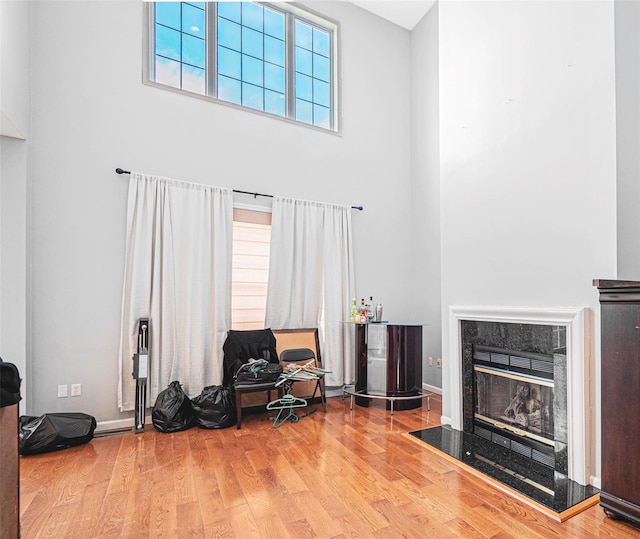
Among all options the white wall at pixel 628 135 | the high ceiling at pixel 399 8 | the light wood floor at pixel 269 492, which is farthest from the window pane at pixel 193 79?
the white wall at pixel 628 135

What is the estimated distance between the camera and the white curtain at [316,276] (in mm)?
4074

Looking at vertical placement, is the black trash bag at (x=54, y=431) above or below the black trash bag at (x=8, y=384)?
below

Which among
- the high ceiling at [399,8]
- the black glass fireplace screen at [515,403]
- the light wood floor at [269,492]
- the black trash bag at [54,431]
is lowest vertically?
the light wood floor at [269,492]

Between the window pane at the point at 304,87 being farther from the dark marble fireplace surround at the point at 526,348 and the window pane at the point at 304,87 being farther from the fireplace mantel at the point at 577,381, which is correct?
the fireplace mantel at the point at 577,381

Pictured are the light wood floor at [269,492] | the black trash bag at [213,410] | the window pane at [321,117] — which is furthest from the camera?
the window pane at [321,117]

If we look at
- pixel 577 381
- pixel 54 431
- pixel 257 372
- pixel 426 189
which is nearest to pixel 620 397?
pixel 577 381

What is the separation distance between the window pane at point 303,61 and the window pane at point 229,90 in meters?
0.88

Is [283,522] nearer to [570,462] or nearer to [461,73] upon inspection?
[570,462]

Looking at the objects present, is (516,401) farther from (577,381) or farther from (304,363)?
(304,363)

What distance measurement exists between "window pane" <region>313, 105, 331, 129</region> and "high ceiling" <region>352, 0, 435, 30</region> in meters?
1.47

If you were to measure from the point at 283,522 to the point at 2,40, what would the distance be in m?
3.55

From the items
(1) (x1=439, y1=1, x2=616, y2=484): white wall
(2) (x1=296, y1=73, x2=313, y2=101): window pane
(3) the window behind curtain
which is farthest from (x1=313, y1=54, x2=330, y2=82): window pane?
(3) the window behind curtain

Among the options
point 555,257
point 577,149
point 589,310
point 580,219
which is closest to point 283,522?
point 589,310

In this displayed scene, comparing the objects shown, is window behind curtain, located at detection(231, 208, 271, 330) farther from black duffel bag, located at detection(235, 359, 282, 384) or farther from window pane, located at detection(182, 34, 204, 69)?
window pane, located at detection(182, 34, 204, 69)
